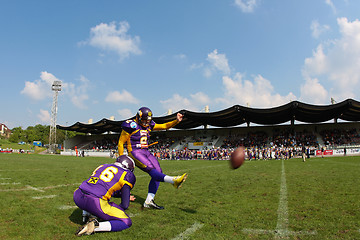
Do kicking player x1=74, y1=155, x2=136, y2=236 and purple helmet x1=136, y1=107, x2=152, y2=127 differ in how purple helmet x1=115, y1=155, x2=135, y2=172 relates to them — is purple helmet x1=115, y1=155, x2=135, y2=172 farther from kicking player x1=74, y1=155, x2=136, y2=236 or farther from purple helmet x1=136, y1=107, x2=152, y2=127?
purple helmet x1=136, y1=107, x2=152, y2=127

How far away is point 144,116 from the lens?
5.43 m

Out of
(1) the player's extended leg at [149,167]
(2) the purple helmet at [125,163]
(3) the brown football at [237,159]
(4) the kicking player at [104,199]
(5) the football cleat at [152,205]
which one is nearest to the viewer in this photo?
(4) the kicking player at [104,199]

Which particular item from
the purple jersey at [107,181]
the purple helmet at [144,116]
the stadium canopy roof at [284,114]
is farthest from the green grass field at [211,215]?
the stadium canopy roof at [284,114]

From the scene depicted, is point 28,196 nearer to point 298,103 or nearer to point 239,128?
point 298,103

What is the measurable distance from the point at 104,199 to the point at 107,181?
0.28 metres

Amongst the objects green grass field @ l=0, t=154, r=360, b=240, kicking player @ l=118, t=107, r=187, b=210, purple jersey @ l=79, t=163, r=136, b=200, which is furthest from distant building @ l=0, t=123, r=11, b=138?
purple jersey @ l=79, t=163, r=136, b=200

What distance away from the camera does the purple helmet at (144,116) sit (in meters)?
5.43

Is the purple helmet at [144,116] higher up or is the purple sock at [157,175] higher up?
the purple helmet at [144,116]

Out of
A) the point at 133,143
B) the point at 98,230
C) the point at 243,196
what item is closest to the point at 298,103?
the point at 243,196

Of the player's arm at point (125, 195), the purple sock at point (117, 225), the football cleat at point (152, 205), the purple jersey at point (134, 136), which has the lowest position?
the football cleat at point (152, 205)

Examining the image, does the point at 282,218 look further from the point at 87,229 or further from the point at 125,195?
the point at 87,229

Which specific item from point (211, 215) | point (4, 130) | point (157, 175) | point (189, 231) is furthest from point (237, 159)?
point (4, 130)

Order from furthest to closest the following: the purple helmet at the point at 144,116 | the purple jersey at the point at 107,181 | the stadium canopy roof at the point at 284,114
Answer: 1. the stadium canopy roof at the point at 284,114
2. the purple helmet at the point at 144,116
3. the purple jersey at the point at 107,181

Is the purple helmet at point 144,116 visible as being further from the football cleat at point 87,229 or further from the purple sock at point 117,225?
the football cleat at point 87,229
